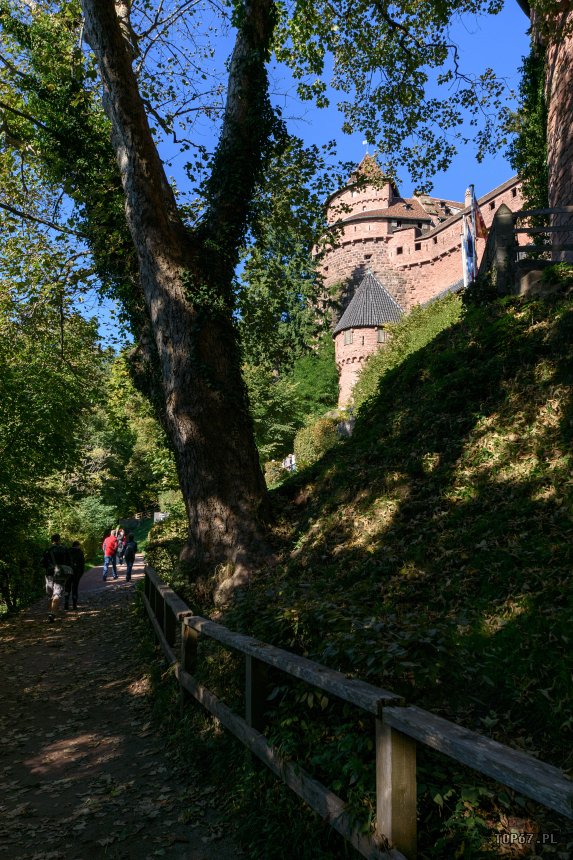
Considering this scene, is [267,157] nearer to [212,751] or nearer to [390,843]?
[212,751]

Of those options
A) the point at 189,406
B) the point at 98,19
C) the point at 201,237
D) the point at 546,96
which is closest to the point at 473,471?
the point at 189,406

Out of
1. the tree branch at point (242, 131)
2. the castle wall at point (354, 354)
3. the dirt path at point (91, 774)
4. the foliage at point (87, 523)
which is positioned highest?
the castle wall at point (354, 354)

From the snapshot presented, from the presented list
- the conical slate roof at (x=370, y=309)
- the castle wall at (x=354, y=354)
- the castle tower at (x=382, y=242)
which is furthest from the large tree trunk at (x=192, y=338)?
the castle tower at (x=382, y=242)

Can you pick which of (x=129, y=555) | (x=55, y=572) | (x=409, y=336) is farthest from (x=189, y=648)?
(x=409, y=336)

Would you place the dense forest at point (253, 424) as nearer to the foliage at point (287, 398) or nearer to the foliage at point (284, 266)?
the foliage at point (284, 266)

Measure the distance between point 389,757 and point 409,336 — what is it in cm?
2964

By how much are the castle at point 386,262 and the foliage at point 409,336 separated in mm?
11407

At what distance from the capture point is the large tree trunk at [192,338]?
359 inches

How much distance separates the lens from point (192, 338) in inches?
364

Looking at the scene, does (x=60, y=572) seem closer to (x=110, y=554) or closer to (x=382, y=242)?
(x=110, y=554)

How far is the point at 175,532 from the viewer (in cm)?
1579

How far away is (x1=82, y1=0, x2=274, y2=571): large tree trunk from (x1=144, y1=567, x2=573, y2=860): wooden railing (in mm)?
4788

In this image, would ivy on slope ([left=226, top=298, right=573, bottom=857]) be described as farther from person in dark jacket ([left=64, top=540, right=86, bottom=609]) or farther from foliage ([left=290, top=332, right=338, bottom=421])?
foliage ([left=290, top=332, right=338, bottom=421])

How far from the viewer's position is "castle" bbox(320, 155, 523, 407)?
46.8 m
